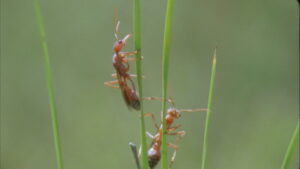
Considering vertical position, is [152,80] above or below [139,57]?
below

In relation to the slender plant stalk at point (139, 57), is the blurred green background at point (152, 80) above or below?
below

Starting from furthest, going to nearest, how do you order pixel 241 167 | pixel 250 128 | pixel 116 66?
pixel 250 128, pixel 241 167, pixel 116 66

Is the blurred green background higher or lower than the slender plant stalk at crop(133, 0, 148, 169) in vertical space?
lower

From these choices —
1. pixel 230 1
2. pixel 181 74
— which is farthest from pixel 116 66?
pixel 230 1

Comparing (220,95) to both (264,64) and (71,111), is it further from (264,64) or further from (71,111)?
(71,111)

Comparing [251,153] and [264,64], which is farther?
[264,64]

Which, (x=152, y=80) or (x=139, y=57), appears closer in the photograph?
(x=139, y=57)

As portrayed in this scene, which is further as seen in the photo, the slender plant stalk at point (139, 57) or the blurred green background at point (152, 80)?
the blurred green background at point (152, 80)

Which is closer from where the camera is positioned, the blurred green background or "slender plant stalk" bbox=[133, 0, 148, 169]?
"slender plant stalk" bbox=[133, 0, 148, 169]
